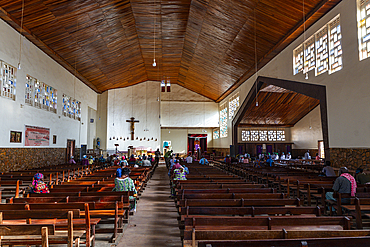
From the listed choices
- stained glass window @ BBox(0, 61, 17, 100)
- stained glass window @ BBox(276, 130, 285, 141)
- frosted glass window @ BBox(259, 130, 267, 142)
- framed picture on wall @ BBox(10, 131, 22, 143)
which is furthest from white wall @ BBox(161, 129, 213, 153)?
stained glass window @ BBox(0, 61, 17, 100)

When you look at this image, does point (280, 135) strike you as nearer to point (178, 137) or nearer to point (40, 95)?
point (178, 137)

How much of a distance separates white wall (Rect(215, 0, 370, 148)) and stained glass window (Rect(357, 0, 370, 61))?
130 mm

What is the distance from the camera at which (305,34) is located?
10.9 m

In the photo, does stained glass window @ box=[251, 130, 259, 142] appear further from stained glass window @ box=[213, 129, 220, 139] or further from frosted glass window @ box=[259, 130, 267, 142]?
stained glass window @ box=[213, 129, 220, 139]

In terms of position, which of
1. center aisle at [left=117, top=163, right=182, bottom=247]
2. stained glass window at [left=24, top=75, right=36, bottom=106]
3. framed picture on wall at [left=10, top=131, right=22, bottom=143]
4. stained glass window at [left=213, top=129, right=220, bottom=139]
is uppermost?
stained glass window at [left=24, top=75, right=36, bottom=106]

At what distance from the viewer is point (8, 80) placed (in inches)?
407

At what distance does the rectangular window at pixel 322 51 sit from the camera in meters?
9.72

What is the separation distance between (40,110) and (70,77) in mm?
4628

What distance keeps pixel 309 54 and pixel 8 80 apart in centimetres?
1201

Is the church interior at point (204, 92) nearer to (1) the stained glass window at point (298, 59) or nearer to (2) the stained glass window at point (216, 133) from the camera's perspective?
(1) the stained glass window at point (298, 59)

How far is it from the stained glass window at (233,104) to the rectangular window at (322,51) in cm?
999

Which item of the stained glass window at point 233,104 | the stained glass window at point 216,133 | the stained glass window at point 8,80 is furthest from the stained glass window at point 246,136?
the stained glass window at point 8,80

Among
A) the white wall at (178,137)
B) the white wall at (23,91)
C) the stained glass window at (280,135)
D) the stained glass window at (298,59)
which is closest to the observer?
the white wall at (23,91)

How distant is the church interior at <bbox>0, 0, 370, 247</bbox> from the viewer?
3.54 metres
